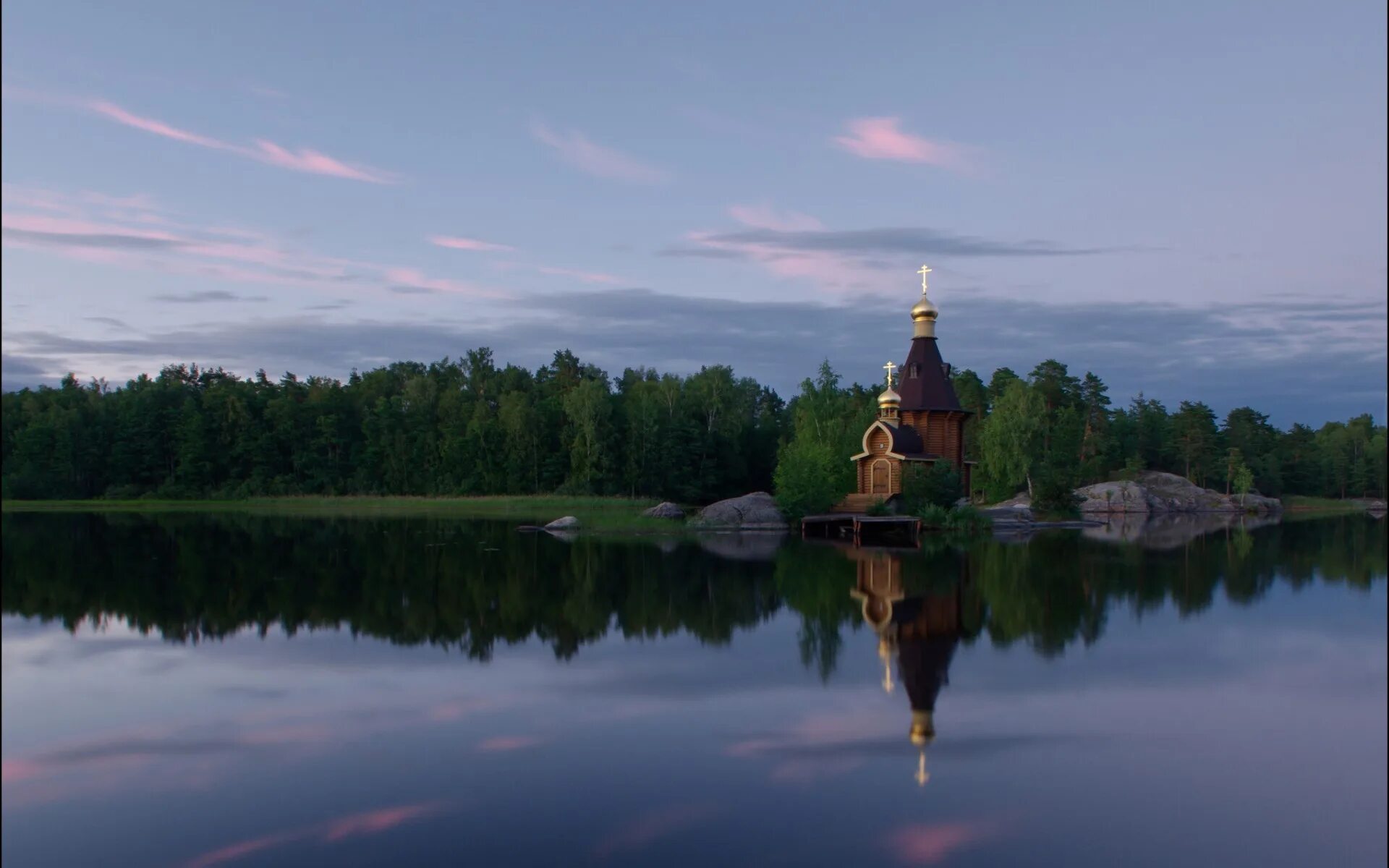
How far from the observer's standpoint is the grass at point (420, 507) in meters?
47.5

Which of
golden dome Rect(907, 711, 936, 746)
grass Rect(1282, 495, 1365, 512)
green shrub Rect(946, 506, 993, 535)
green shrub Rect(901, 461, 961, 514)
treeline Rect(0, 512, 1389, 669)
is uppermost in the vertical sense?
green shrub Rect(901, 461, 961, 514)

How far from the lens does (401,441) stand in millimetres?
71375

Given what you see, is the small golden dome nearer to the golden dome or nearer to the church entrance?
the church entrance

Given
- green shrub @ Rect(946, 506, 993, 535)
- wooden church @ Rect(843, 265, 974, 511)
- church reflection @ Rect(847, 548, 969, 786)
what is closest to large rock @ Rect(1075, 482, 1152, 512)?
wooden church @ Rect(843, 265, 974, 511)

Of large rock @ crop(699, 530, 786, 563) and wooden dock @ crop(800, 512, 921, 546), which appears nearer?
large rock @ crop(699, 530, 786, 563)

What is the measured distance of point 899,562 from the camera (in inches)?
1120

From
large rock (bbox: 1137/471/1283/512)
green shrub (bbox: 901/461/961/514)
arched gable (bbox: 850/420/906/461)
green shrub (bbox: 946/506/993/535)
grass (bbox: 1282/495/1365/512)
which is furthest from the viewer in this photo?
grass (bbox: 1282/495/1365/512)

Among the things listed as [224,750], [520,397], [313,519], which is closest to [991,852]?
[224,750]

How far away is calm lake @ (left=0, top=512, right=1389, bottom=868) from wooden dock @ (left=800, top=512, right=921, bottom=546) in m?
15.3

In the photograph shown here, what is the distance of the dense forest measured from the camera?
58.7m

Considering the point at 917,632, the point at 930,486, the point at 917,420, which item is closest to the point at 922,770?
the point at 917,632

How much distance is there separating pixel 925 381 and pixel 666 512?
50.1 ft

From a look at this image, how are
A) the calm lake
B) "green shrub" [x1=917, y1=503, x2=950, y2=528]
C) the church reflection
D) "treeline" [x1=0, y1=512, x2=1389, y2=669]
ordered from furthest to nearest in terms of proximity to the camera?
"green shrub" [x1=917, y1=503, x2=950, y2=528]
"treeline" [x1=0, y1=512, x2=1389, y2=669]
the church reflection
the calm lake

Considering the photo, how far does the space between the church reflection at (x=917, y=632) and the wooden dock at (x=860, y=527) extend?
552 inches
